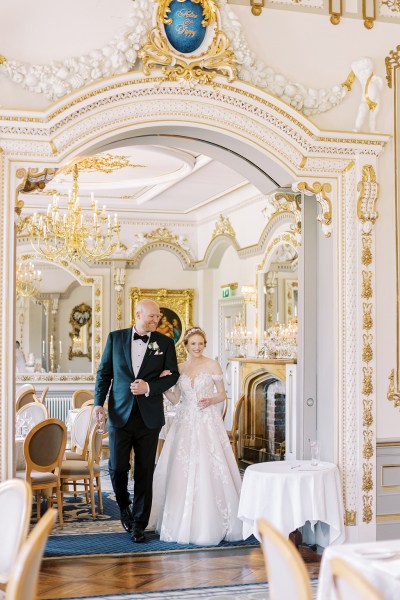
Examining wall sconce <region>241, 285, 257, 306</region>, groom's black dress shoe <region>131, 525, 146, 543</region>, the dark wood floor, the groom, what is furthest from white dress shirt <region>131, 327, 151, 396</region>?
wall sconce <region>241, 285, 257, 306</region>

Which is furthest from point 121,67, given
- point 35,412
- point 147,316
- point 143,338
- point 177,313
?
point 177,313

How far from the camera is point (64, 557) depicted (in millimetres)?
6617

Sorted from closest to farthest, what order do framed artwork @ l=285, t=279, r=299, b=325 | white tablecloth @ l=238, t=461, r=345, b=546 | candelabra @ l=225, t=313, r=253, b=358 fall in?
white tablecloth @ l=238, t=461, r=345, b=546, framed artwork @ l=285, t=279, r=299, b=325, candelabra @ l=225, t=313, r=253, b=358

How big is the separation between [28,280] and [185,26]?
9.04 m

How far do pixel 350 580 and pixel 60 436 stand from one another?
545cm

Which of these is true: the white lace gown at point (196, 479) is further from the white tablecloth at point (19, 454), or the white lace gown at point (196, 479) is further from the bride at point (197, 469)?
the white tablecloth at point (19, 454)

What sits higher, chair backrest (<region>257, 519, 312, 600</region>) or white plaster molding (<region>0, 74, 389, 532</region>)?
white plaster molding (<region>0, 74, 389, 532</region>)

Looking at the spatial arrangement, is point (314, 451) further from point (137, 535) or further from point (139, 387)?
point (137, 535)

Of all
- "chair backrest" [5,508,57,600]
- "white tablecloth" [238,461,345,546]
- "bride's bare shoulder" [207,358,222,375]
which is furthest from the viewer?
"bride's bare shoulder" [207,358,222,375]

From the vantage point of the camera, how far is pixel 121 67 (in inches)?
248

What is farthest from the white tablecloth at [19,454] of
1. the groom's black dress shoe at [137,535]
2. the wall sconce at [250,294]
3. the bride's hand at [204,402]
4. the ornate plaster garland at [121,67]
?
the wall sconce at [250,294]

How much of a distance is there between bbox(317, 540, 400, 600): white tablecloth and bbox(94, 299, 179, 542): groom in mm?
3717

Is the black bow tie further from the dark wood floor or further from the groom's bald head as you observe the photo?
the dark wood floor

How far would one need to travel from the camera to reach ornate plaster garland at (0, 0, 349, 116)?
612 centimetres
